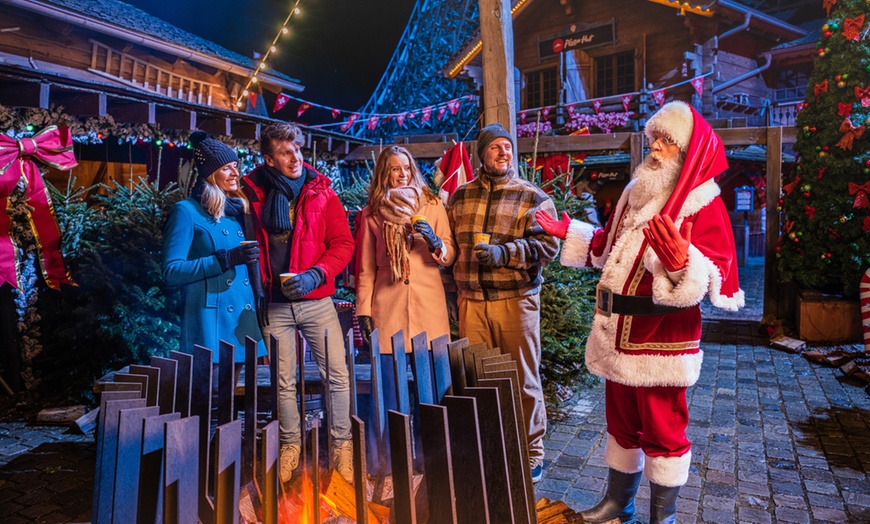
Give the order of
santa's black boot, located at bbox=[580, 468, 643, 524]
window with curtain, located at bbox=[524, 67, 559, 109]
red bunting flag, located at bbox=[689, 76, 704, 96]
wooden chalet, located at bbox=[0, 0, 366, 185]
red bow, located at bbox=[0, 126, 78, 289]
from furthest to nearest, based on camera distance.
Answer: window with curtain, located at bbox=[524, 67, 559, 109]
red bunting flag, located at bbox=[689, 76, 704, 96]
wooden chalet, located at bbox=[0, 0, 366, 185]
red bow, located at bbox=[0, 126, 78, 289]
santa's black boot, located at bbox=[580, 468, 643, 524]

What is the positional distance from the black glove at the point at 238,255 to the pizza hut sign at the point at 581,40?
54.3 feet

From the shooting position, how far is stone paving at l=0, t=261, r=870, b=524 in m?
3.28

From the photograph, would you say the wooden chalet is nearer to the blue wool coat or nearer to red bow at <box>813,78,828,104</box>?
the blue wool coat

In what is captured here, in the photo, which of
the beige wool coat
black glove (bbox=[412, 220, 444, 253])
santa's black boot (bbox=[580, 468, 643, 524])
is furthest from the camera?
the beige wool coat

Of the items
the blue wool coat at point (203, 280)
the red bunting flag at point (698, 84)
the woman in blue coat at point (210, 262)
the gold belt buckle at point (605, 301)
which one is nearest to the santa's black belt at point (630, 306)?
the gold belt buckle at point (605, 301)

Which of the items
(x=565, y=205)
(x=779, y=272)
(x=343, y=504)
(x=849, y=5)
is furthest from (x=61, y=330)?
(x=849, y=5)

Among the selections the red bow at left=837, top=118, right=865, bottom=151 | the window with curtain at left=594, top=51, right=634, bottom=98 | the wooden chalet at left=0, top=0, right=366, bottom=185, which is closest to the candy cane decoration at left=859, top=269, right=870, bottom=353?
the red bow at left=837, top=118, right=865, bottom=151

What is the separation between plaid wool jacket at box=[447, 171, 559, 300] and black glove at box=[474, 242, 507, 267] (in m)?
0.07

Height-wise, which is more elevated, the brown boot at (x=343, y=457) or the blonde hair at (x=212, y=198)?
the blonde hair at (x=212, y=198)

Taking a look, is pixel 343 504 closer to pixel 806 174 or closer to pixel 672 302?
pixel 672 302

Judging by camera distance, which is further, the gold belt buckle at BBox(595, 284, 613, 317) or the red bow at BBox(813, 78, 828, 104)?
the red bow at BBox(813, 78, 828, 104)

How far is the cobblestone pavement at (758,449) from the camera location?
324 cm

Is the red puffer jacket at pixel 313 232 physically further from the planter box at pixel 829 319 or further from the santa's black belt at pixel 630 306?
the planter box at pixel 829 319

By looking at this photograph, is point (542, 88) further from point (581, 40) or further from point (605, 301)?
point (605, 301)
